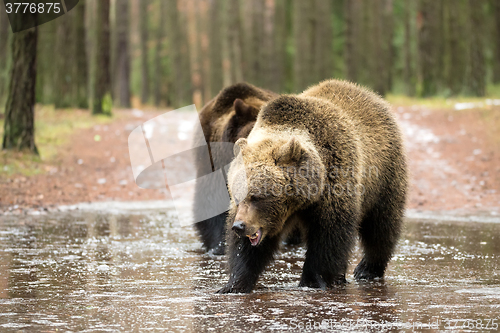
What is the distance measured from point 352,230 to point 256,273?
1.04 meters

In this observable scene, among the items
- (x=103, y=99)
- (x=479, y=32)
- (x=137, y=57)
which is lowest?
(x=103, y=99)

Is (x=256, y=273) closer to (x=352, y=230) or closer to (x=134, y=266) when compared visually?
(x=352, y=230)

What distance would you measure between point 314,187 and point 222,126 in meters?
3.52

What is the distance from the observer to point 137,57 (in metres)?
57.4

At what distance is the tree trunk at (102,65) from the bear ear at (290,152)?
19.0 m

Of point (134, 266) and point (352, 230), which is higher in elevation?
point (352, 230)

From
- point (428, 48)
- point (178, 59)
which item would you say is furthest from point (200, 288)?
point (178, 59)

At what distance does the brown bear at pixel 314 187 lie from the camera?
5.77 metres

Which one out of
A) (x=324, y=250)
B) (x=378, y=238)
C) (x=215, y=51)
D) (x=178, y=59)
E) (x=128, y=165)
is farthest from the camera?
(x=215, y=51)

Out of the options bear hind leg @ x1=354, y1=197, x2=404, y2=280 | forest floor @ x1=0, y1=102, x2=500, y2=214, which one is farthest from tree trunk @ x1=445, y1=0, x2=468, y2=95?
bear hind leg @ x1=354, y1=197, x2=404, y2=280

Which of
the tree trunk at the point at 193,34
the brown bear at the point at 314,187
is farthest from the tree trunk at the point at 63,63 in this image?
the tree trunk at the point at 193,34

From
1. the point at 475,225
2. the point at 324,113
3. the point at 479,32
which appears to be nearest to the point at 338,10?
the point at 479,32

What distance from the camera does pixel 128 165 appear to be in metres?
17.3

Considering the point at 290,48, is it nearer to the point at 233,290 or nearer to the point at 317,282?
the point at 317,282
